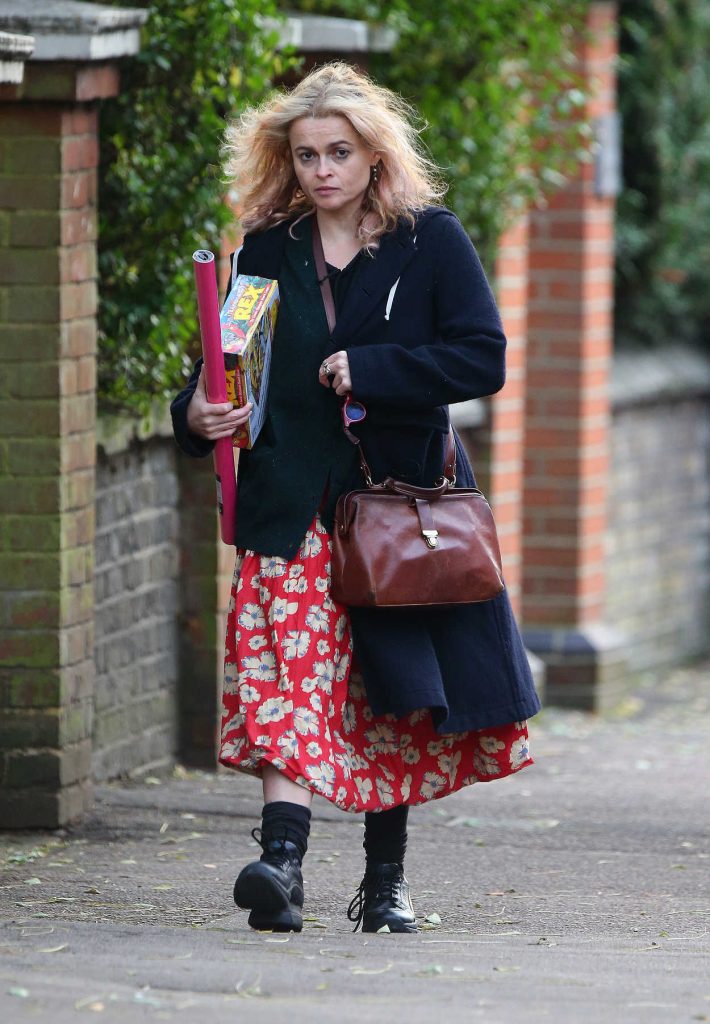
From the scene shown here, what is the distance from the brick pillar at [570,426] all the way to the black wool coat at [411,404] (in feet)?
18.2

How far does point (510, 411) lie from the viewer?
29.7ft

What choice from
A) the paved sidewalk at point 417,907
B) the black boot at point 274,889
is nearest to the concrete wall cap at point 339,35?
the paved sidewalk at point 417,907

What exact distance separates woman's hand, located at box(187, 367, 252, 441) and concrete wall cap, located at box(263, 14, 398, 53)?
270cm

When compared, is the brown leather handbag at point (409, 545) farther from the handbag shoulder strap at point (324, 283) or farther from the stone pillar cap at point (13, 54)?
the stone pillar cap at point (13, 54)

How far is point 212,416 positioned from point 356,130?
656 mm

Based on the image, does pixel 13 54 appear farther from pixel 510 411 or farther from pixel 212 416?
pixel 510 411

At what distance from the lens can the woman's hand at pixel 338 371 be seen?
405 centimetres

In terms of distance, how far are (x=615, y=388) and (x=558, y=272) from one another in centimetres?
118

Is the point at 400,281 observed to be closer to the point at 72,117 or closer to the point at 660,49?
the point at 72,117

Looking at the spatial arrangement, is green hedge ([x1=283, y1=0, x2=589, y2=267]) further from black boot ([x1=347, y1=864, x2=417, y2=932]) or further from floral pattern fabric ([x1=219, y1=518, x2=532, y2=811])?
black boot ([x1=347, y1=864, x2=417, y2=932])

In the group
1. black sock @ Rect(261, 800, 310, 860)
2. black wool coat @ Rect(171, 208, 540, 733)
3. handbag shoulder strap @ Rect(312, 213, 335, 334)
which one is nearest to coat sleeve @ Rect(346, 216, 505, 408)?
black wool coat @ Rect(171, 208, 540, 733)

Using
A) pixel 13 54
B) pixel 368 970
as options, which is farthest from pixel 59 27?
pixel 368 970

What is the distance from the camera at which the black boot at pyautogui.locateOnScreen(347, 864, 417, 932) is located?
13.9 feet

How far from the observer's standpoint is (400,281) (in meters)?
4.17
